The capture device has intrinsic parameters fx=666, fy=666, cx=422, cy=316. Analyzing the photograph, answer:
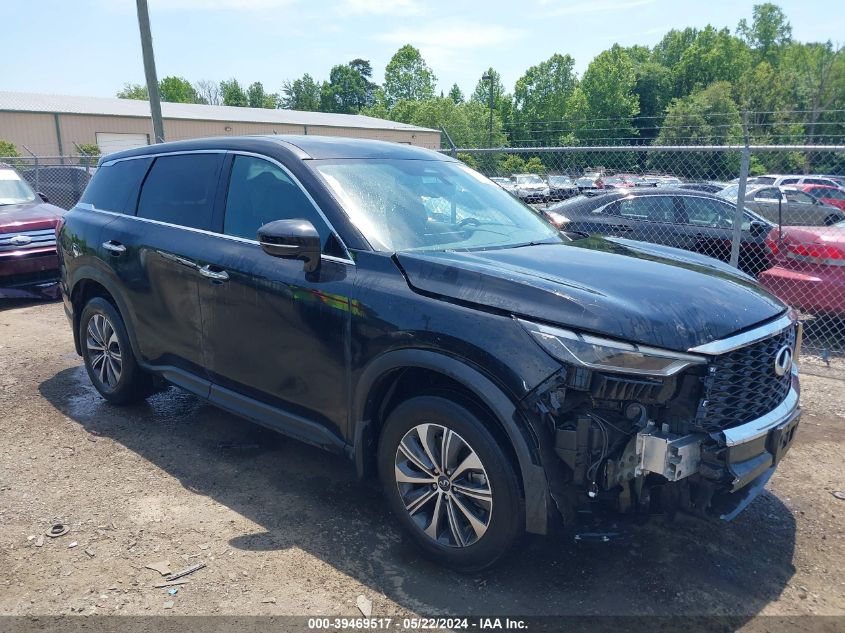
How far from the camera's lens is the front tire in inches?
107

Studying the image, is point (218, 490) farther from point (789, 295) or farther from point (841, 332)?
point (841, 332)

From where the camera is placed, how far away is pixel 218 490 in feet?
12.6

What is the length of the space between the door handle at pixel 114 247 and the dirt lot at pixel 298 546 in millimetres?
1265

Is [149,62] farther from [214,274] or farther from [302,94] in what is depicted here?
[302,94]

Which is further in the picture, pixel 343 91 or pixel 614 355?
pixel 343 91

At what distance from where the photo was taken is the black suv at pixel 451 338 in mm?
2586

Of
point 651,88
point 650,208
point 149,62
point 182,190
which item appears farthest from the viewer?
point 651,88

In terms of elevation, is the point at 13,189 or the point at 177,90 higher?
the point at 177,90

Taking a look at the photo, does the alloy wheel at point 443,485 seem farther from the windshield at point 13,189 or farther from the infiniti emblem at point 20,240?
the windshield at point 13,189

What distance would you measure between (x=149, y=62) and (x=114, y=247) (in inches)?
293

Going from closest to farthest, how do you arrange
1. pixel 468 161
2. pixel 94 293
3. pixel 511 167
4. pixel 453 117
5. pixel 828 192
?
pixel 94 293, pixel 511 167, pixel 468 161, pixel 828 192, pixel 453 117

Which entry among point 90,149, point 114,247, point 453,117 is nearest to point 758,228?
point 114,247

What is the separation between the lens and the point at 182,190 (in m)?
4.32

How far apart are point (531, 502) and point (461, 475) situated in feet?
1.19
